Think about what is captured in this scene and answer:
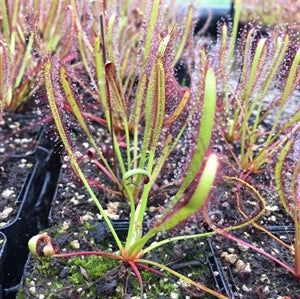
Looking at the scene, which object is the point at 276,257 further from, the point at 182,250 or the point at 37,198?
the point at 37,198

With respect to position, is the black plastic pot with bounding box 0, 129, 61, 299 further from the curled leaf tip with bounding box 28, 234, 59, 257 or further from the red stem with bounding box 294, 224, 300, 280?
the red stem with bounding box 294, 224, 300, 280

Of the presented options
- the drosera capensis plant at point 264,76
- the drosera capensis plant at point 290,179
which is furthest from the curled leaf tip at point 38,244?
the drosera capensis plant at point 264,76

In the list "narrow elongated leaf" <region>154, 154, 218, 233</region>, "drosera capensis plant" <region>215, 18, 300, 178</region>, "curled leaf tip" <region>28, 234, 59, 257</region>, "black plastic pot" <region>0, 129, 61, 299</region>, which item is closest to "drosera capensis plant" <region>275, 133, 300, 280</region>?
"drosera capensis plant" <region>215, 18, 300, 178</region>

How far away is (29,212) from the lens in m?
1.52

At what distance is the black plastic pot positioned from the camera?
1298mm

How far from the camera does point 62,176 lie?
1615mm

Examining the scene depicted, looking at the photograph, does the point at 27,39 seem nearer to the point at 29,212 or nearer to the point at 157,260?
the point at 29,212

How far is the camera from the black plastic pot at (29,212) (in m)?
1.30

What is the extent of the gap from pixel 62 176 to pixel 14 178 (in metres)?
0.19

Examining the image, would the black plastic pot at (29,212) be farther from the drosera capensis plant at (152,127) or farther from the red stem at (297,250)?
the red stem at (297,250)

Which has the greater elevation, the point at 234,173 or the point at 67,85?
the point at 67,85

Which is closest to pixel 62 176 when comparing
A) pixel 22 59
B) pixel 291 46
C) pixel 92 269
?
pixel 92 269

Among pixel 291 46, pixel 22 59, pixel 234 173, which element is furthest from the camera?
pixel 22 59

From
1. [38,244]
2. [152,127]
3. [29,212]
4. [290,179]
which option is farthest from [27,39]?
[290,179]
